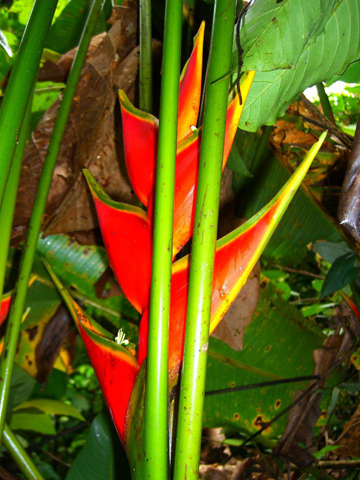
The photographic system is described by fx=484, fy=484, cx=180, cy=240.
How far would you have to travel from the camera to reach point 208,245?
287 millimetres

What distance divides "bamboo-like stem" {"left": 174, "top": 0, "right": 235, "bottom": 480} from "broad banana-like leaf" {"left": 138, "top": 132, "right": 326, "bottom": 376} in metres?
0.03

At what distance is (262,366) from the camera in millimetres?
977

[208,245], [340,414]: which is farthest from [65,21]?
[340,414]

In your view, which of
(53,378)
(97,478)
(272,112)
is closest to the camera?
(272,112)

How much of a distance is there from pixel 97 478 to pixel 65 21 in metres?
0.77

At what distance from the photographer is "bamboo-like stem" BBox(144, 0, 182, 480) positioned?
0.27 meters

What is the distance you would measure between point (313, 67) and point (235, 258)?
0.56ft

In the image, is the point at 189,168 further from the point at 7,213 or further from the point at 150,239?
the point at 7,213

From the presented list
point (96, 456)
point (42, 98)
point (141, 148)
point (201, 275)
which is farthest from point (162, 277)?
point (42, 98)

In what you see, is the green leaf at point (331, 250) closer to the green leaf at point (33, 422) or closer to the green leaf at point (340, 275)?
the green leaf at point (340, 275)

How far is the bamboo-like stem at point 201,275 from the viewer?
0.28 metres

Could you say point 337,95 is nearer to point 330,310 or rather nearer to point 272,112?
point 330,310

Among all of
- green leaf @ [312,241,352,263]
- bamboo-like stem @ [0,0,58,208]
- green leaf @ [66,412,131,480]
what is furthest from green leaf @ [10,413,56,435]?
bamboo-like stem @ [0,0,58,208]

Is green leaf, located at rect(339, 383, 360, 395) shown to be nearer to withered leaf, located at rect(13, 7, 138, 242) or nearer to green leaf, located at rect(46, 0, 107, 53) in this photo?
withered leaf, located at rect(13, 7, 138, 242)
